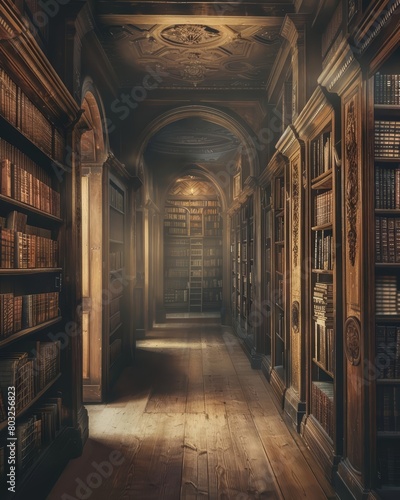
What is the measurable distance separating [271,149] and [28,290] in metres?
4.19

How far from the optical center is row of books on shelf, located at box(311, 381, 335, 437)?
3027 millimetres

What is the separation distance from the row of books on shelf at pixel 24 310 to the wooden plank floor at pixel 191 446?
110cm

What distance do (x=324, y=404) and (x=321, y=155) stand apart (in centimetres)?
184

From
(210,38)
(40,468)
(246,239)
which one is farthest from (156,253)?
(40,468)

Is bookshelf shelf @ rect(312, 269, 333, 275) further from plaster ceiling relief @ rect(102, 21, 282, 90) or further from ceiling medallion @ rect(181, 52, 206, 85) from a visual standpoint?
ceiling medallion @ rect(181, 52, 206, 85)

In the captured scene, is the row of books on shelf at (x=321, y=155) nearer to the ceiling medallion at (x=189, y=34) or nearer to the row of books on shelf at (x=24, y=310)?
the ceiling medallion at (x=189, y=34)

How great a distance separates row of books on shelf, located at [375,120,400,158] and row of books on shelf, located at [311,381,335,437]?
1660 millimetres

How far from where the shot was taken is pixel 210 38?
4574 mm

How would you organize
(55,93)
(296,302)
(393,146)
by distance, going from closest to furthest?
(393,146)
(55,93)
(296,302)

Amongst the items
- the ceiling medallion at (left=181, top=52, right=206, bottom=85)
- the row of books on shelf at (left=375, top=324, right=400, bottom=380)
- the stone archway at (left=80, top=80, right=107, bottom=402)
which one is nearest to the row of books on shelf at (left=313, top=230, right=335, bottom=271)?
the row of books on shelf at (left=375, top=324, right=400, bottom=380)

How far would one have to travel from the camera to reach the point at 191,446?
11.4 feet

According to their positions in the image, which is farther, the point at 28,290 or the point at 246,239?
the point at 246,239

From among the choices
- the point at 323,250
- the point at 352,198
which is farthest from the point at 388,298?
the point at 323,250

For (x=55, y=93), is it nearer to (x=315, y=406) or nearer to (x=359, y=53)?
(x=359, y=53)
